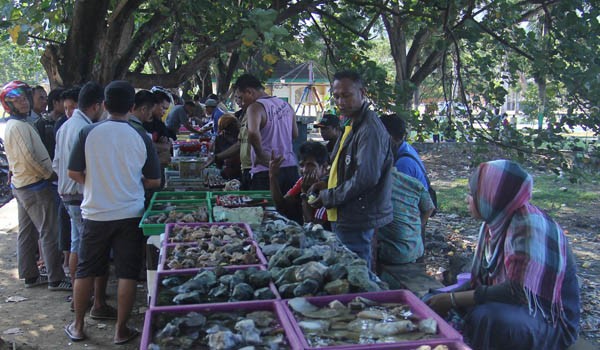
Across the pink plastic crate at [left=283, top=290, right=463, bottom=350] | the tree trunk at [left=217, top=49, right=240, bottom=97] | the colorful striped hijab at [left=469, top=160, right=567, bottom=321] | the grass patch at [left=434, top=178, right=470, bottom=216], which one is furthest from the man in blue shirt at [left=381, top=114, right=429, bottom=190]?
the tree trunk at [left=217, top=49, right=240, bottom=97]

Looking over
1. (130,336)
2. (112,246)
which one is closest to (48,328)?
(130,336)

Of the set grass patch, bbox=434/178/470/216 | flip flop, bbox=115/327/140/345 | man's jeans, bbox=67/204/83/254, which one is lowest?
flip flop, bbox=115/327/140/345

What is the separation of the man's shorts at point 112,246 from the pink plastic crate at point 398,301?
2051mm

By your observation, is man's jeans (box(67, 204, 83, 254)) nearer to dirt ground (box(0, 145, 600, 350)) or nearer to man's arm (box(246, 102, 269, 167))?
dirt ground (box(0, 145, 600, 350))

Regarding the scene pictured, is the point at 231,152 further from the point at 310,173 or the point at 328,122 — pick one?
the point at 310,173

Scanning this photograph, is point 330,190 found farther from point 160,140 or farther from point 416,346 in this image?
point 160,140

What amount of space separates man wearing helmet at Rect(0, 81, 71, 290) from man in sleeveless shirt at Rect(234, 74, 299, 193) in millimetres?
1976

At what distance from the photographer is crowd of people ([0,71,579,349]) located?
2580 millimetres

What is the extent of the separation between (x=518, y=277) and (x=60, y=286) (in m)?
4.59

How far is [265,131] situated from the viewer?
17.7 ft

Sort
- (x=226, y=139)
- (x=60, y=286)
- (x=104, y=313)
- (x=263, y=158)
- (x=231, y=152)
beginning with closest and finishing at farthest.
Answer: (x=104, y=313) < (x=263, y=158) < (x=60, y=286) < (x=231, y=152) < (x=226, y=139)

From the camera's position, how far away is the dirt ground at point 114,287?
170 inches

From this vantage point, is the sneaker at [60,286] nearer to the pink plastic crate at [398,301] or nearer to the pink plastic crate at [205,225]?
the pink plastic crate at [205,225]

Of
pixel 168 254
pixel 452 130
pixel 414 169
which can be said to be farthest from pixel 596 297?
pixel 168 254
